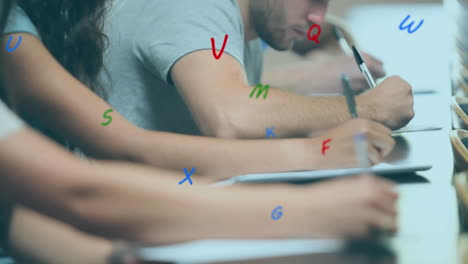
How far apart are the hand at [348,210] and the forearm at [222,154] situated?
124 millimetres

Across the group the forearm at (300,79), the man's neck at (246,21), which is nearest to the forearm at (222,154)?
the man's neck at (246,21)

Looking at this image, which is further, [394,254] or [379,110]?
[379,110]

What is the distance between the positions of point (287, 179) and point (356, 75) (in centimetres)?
35

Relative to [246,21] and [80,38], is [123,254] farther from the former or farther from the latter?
[246,21]

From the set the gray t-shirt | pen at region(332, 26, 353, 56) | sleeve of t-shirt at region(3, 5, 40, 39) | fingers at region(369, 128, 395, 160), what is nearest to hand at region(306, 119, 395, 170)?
fingers at region(369, 128, 395, 160)

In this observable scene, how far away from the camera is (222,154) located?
41cm

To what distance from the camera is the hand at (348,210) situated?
0.26 meters

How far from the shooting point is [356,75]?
0.70 m

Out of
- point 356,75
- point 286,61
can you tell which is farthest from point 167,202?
point 286,61

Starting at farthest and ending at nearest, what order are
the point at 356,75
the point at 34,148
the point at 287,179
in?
the point at 356,75
the point at 287,179
the point at 34,148

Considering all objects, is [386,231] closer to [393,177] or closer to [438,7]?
[393,177]

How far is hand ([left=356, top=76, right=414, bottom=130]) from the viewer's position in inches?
19.9

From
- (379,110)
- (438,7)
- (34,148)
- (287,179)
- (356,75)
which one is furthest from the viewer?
(438,7)

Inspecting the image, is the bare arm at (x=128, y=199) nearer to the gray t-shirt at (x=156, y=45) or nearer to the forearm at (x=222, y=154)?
the forearm at (x=222, y=154)
